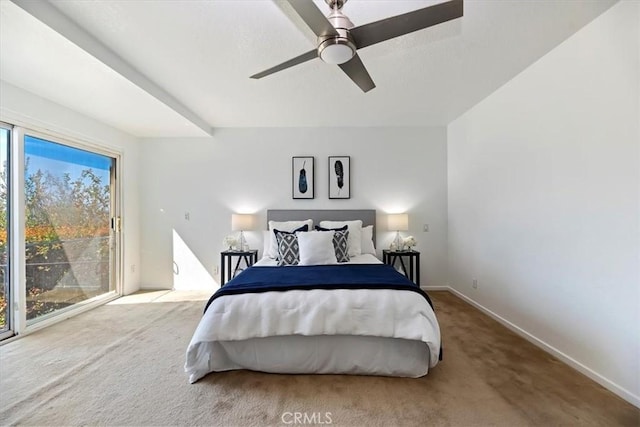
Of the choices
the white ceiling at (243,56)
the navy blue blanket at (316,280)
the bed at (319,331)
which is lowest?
the bed at (319,331)

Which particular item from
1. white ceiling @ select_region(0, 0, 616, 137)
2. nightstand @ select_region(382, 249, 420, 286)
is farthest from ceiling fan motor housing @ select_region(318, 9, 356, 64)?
nightstand @ select_region(382, 249, 420, 286)

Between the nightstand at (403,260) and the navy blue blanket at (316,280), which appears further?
the nightstand at (403,260)

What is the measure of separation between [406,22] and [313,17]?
491 millimetres

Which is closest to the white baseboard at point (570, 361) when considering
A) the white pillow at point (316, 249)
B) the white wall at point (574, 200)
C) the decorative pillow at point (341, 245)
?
the white wall at point (574, 200)

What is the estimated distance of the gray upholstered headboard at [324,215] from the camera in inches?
166

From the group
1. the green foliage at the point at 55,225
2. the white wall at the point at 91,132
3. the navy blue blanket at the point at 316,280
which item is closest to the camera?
the navy blue blanket at the point at 316,280

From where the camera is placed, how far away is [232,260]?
4.26m

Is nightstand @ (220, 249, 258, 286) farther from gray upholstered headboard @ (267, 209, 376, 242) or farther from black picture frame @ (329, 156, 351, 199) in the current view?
black picture frame @ (329, 156, 351, 199)

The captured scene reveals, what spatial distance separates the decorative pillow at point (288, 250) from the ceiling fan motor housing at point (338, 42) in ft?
7.11

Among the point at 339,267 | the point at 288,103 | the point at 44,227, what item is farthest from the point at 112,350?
the point at 288,103

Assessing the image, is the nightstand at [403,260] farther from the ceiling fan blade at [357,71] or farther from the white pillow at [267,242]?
the ceiling fan blade at [357,71]

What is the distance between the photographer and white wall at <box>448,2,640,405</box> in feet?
5.82

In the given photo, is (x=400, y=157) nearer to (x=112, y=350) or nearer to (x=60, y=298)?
(x=112, y=350)

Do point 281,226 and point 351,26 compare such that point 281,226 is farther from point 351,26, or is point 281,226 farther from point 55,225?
point 351,26
